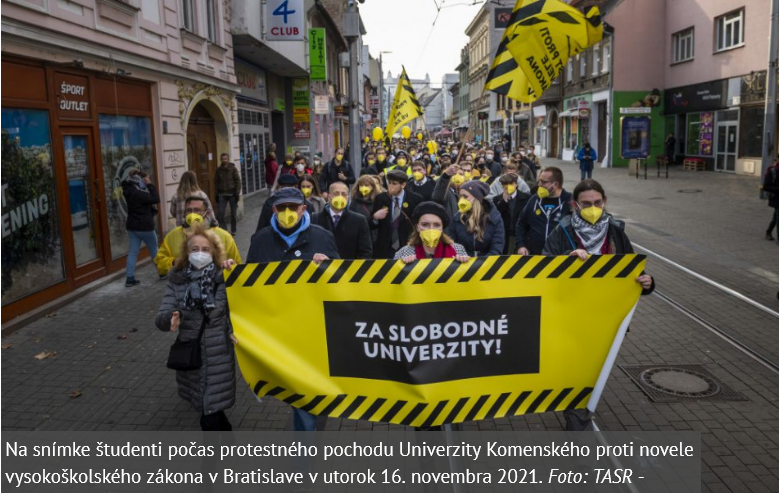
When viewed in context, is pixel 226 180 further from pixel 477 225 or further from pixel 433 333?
pixel 433 333

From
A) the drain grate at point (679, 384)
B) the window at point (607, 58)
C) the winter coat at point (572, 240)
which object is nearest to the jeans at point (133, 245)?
the winter coat at point (572, 240)

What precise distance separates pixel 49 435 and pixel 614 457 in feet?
14.2

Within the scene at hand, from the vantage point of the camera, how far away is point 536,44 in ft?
30.2

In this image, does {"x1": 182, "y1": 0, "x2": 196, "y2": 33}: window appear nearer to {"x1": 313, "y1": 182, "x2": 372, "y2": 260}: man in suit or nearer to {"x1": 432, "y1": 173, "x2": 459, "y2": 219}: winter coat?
{"x1": 432, "y1": 173, "x2": 459, "y2": 219}: winter coat

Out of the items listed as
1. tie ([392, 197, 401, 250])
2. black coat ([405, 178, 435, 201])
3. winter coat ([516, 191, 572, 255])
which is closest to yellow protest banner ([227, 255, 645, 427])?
winter coat ([516, 191, 572, 255])

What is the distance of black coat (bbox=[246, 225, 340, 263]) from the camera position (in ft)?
16.1

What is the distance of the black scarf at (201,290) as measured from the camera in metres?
4.26

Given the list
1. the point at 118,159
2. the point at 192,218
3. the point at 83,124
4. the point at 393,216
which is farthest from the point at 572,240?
the point at 118,159

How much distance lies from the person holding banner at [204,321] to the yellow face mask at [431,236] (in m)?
1.40

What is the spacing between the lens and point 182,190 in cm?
937

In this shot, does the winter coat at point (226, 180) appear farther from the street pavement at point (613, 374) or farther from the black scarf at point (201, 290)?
the black scarf at point (201, 290)

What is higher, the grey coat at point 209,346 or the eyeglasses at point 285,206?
the eyeglasses at point 285,206

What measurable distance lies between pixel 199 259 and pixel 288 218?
0.81 meters

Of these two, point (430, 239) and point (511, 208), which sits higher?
point (430, 239)
